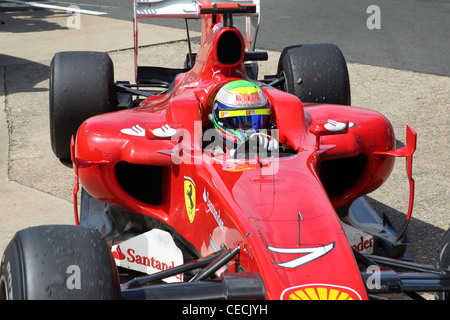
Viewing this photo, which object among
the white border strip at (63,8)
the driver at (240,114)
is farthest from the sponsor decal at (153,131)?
the white border strip at (63,8)

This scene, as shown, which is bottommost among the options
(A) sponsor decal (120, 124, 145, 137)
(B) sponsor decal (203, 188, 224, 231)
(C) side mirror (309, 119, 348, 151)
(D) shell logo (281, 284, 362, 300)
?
(D) shell logo (281, 284, 362, 300)

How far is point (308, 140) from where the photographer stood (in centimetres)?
433

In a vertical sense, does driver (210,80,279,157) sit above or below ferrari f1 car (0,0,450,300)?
above

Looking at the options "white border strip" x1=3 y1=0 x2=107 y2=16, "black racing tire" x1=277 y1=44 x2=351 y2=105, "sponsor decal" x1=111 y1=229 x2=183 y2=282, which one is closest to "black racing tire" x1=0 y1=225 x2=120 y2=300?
"sponsor decal" x1=111 y1=229 x2=183 y2=282

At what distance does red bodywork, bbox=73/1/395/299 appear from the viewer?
10.3 feet

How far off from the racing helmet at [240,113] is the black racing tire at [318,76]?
1.56 meters

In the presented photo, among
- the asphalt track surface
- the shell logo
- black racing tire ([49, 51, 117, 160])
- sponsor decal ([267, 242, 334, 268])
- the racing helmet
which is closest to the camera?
the shell logo

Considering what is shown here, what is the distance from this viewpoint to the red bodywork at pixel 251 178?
10.3 ft

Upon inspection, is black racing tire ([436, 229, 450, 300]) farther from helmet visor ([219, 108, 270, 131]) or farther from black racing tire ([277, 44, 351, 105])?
black racing tire ([277, 44, 351, 105])

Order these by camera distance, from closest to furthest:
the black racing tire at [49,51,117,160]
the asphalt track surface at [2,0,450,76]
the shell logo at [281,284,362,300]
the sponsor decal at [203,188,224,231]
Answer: the shell logo at [281,284,362,300] < the sponsor decal at [203,188,224,231] < the black racing tire at [49,51,117,160] < the asphalt track surface at [2,0,450,76]

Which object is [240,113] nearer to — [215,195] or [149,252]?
[215,195]

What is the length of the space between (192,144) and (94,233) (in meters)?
1.28

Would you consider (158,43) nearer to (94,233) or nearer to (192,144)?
(192,144)

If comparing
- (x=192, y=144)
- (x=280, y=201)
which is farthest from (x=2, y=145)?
(x=280, y=201)
